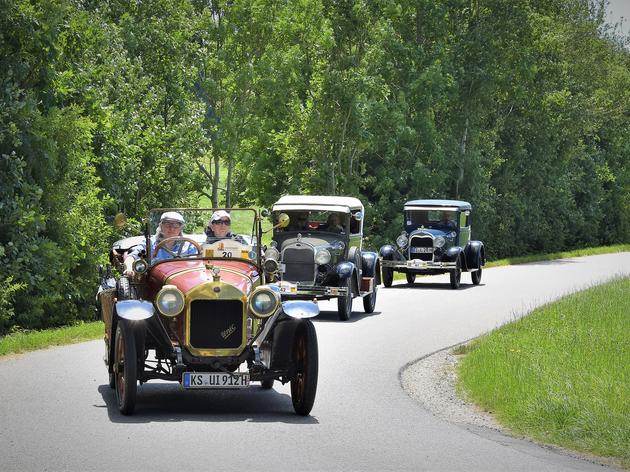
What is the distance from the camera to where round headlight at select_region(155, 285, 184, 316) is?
12109mm

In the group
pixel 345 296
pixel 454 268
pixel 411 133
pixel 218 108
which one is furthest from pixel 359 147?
pixel 345 296

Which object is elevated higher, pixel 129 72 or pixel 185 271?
pixel 129 72

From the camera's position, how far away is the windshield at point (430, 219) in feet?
111

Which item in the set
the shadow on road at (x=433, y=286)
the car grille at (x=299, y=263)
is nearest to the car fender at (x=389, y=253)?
the shadow on road at (x=433, y=286)

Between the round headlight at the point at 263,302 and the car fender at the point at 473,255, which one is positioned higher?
the round headlight at the point at 263,302

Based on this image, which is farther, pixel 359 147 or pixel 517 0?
pixel 517 0

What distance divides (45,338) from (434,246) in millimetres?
15607

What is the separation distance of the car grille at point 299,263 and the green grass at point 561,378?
159 inches

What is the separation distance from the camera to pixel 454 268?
31500 millimetres

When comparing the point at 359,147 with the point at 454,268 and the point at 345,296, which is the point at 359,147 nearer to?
the point at 454,268

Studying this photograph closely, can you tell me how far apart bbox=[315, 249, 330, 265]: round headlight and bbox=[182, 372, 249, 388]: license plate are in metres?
12.0

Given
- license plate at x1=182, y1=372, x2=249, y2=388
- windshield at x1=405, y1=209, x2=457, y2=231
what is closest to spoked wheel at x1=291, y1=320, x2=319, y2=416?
license plate at x1=182, y1=372, x2=249, y2=388

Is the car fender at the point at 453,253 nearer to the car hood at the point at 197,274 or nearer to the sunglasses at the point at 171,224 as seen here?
the sunglasses at the point at 171,224

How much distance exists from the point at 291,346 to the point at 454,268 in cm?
1952
